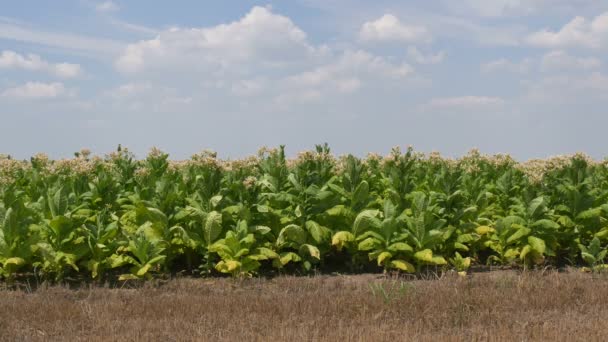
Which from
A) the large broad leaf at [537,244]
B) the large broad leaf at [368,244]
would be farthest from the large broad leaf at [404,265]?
the large broad leaf at [537,244]

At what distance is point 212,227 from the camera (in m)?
9.01

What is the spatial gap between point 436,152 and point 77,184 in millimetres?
6167

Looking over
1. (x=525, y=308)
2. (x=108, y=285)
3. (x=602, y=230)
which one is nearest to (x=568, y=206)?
(x=602, y=230)

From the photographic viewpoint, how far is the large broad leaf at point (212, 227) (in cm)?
898

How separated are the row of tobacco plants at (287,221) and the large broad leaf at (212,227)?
0.05 ft

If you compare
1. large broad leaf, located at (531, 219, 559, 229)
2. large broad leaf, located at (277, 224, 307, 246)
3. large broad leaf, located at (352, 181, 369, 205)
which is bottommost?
large broad leaf, located at (277, 224, 307, 246)

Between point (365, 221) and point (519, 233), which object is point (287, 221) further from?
point (519, 233)

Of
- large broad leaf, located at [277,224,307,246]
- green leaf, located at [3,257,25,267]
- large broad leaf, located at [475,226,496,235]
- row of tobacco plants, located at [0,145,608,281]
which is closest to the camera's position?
green leaf, located at [3,257,25,267]

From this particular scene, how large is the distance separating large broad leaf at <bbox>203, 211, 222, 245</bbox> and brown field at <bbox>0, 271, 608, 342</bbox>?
0.62 metres

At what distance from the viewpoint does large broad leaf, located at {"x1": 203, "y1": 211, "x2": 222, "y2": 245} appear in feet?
29.5

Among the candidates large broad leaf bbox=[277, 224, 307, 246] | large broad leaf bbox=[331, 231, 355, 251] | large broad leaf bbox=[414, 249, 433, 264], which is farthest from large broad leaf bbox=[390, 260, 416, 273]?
large broad leaf bbox=[277, 224, 307, 246]

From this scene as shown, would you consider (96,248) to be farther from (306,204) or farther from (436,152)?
(436,152)

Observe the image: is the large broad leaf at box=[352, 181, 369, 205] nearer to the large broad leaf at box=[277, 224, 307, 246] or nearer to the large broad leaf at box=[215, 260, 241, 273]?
the large broad leaf at box=[277, 224, 307, 246]

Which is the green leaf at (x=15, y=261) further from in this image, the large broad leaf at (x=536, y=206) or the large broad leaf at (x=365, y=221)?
the large broad leaf at (x=536, y=206)
